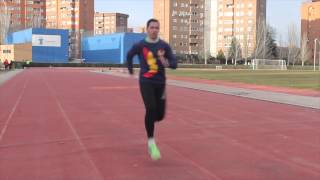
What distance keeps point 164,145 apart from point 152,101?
1603mm

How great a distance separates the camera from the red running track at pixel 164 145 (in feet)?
20.8

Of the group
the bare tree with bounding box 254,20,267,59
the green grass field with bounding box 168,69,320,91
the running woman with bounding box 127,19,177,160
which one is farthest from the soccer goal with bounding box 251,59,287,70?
the running woman with bounding box 127,19,177,160

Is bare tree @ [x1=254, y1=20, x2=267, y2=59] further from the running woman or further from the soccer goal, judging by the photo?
the running woman

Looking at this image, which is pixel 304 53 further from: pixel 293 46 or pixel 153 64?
pixel 153 64

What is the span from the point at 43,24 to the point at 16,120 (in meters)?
149

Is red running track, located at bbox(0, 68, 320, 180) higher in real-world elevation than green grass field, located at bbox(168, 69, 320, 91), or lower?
lower

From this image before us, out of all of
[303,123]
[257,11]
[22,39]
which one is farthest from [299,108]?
[257,11]

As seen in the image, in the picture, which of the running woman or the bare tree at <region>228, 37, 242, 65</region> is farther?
the bare tree at <region>228, 37, 242, 65</region>

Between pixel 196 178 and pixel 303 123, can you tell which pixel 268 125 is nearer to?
pixel 303 123

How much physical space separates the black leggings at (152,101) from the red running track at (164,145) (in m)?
0.57

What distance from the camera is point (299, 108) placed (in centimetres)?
1514

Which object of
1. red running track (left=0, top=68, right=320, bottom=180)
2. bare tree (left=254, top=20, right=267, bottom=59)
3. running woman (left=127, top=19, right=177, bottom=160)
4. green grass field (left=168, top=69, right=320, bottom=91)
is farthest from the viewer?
bare tree (left=254, top=20, right=267, bottom=59)

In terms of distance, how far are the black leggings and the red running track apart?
0.57 metres

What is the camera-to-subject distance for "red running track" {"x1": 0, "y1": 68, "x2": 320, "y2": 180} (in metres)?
6.33
